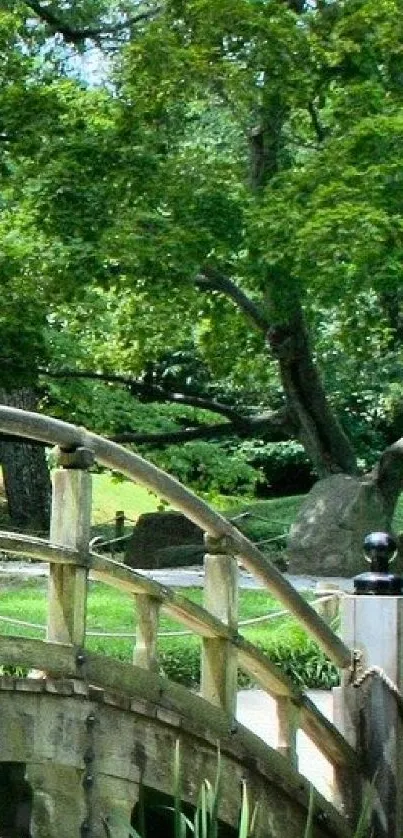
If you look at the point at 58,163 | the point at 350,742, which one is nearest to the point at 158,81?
the point at 58,163

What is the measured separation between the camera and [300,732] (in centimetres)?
932

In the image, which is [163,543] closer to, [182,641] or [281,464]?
[182,641]

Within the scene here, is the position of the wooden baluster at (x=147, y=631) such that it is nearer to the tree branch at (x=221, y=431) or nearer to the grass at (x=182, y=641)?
the grass at (x=182, y=641)

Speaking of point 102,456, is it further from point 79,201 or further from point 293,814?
point 79,201

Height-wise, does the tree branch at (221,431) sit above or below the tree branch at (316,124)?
below

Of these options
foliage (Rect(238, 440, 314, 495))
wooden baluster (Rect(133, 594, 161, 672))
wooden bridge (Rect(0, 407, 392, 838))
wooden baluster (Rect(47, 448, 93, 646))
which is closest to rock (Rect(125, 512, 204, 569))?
foliage (Rect(238, 440, 314, 495))

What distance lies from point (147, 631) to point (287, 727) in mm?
1210

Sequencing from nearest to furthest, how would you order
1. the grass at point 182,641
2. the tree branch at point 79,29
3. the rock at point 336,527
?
the grass at point 182,641, the tree branch at point 79,29, the rock at point 336,527

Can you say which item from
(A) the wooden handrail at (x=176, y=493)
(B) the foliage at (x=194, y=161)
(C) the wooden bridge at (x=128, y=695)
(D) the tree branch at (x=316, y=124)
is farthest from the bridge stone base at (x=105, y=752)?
(D) the tree branch at (x=316, y=124)

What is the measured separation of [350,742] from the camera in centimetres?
676

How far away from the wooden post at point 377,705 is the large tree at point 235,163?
837 centimetres

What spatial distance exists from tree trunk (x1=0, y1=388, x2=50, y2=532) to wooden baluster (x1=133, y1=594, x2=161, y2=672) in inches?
709

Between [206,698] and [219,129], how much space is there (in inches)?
694

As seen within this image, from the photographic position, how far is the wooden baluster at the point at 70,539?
5113 mm
